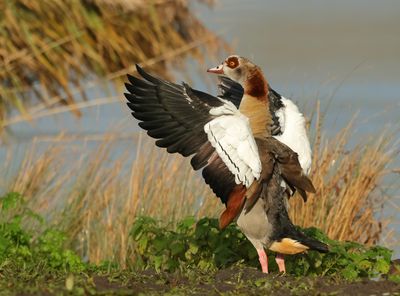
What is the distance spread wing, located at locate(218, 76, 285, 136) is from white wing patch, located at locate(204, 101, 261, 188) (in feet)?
2.77

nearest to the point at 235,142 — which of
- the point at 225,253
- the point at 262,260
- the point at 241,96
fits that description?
the point at 262,260

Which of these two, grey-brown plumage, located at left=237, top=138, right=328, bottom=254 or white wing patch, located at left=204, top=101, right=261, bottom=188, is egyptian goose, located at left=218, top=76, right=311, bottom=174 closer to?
grey-brown plumage, located at left=237, top=138, right=328, bottom=254

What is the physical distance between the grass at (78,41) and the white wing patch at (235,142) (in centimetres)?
791

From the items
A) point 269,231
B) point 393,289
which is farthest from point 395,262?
point 393,289

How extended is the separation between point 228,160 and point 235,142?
0.18 meters

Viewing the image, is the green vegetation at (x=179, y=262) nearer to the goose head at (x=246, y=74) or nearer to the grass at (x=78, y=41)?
the goose head at (x=246, y=74)

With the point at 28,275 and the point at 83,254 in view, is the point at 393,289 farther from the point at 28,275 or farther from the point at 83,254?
the point at 83,254

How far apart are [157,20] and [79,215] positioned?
19.9 ft

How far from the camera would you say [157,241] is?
9.62m

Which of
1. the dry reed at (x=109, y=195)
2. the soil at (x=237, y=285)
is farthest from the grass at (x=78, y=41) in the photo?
the soil at (x=237, y=285)

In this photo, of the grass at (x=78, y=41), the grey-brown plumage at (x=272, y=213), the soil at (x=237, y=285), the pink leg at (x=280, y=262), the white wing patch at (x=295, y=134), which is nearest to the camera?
the soil at (x=237, y=285)

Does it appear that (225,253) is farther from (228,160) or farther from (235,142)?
(235,142)

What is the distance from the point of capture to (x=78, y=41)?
16.6m

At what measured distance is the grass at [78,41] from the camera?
16359 millimetres
